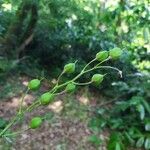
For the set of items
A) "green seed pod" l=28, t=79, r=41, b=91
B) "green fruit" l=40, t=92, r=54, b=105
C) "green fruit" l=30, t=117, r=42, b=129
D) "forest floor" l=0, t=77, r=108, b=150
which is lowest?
"forest floor" l=0, t=77, r=108, b=150

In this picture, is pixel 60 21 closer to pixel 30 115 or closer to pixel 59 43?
pixel 59 43

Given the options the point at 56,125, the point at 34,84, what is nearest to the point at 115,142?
the point at 56,125

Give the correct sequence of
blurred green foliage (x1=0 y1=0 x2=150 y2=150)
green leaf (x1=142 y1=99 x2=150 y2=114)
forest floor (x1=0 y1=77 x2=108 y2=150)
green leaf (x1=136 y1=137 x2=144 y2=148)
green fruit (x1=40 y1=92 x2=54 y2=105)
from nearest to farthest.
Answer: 1. green fruit (x1=40 y1=92 x2=54 y2=105)
2. forest floor (x1=0 y1=77 x2=108 y2=150)
3. green leaf (x1=136 y1=137 x2=144 y2=148)
4. green leaf (x1=142 y1=99 x2=150 y2=114)
5. blurred green foliage (x1=0 y1=0 x2=150 y2=150)

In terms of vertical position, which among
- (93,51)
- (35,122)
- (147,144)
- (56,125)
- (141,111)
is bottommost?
(147,144)

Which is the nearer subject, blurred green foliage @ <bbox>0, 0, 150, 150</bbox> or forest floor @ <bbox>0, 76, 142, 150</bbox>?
forest floor @ <bbox>0, 76, 142, 150</bbox>

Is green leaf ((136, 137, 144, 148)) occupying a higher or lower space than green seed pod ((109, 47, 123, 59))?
lower

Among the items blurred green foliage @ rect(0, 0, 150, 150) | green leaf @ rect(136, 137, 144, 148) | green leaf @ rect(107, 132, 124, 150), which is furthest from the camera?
blurred green foliage @ rect(0, 0, 150, 150)

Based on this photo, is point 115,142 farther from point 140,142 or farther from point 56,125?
point 56,125

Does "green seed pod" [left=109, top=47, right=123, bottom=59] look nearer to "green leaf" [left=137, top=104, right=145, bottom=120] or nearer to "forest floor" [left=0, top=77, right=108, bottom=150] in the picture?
"forest floor" [left=0, top=77, right=108, bottom=150]

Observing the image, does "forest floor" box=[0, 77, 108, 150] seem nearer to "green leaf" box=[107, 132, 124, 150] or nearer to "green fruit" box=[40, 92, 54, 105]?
"green leaf" box=[107, 132, 124, 150]

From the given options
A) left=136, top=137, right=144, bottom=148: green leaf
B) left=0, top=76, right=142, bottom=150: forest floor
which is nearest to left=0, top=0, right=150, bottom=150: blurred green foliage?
left=136, top=137, right=144, bottom=148: green leaf

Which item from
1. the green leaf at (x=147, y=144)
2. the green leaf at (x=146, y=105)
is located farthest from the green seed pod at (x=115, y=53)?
the green leaf at (x=146, y=105)

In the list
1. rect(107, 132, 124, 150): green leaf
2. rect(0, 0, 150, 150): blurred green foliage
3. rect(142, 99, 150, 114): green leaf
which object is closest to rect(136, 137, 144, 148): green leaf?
rect(0, 0, 150, 150): blurred green foliage
